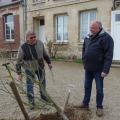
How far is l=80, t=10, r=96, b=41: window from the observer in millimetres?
21797

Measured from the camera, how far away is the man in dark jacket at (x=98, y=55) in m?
7.39

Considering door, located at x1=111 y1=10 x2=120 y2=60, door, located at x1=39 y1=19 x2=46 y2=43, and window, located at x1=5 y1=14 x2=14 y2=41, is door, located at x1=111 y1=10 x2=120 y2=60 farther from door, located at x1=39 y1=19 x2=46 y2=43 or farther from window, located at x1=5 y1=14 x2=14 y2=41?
window, located at x1=5 y1=14 x2=14 y2=41

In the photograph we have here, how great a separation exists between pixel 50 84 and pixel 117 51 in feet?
27.6

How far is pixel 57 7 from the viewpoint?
79.0 ft

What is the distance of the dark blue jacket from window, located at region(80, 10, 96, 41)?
14.2m

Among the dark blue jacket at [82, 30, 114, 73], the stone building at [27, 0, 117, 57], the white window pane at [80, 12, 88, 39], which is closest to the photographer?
the dark blue jacket at [82, 30, 114, 73]

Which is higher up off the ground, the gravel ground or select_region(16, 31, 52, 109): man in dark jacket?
select_region(16, 31, 52, 109): man in dark jacket

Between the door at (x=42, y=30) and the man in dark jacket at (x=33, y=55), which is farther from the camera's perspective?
the door at (x=42, y=30)

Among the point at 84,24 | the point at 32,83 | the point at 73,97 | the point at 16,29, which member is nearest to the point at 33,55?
the point at 32,83

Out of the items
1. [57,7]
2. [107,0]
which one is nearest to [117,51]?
[107,0]

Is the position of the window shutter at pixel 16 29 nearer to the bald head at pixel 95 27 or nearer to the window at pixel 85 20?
the window at pixel 85 20

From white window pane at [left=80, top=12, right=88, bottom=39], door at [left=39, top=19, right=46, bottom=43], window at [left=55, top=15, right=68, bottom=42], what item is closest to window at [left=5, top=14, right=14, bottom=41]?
door at [left=39, top=19, right=46, bottom=43]

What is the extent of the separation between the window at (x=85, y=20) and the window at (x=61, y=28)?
4.78 feet

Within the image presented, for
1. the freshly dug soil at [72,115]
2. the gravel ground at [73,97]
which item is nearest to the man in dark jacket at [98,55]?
the freshly dug soil at [72,115]
